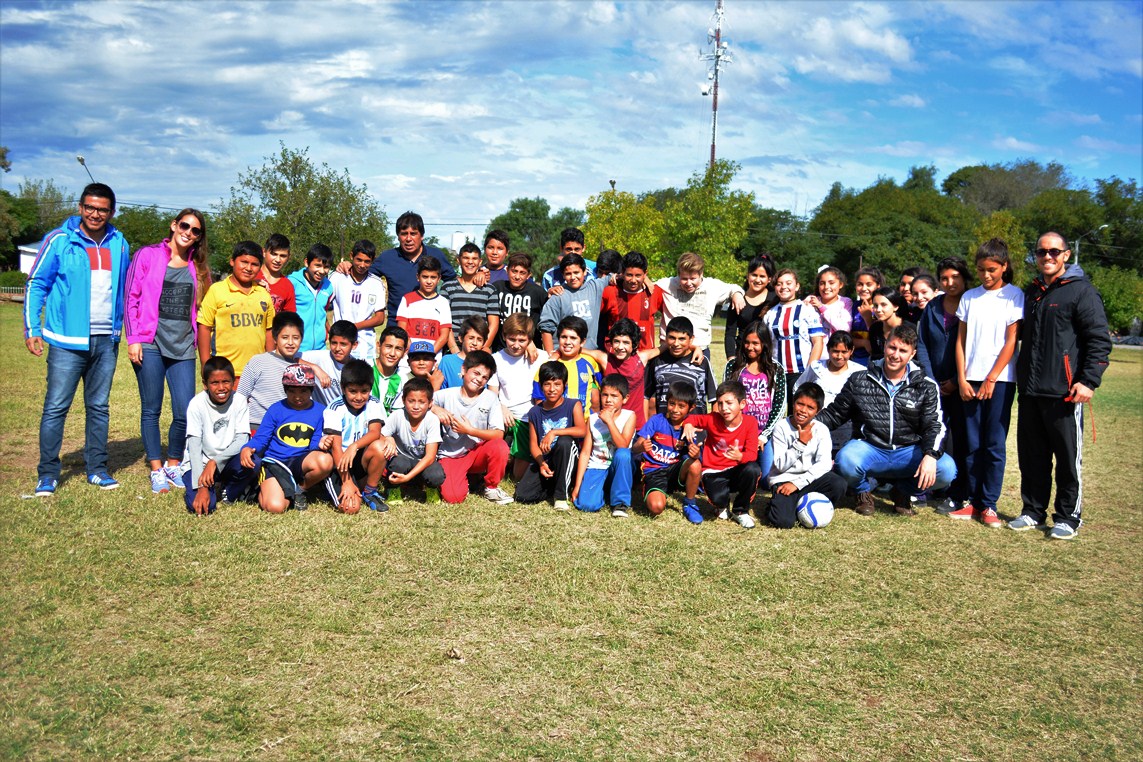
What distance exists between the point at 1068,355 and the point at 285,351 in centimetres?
586

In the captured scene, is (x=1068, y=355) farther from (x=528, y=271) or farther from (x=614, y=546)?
(x=528, y=271)

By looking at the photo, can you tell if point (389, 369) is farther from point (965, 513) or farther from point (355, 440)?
point (965, 513)

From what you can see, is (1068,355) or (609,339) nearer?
(1068,355)

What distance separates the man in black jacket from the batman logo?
4.11 meters

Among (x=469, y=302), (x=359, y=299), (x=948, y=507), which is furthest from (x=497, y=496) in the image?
(x=948, y=507)

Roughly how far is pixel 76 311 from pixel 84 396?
0.63 metres

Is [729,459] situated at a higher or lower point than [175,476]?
higher

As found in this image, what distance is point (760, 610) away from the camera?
441 cm

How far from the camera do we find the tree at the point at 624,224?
3316 cm

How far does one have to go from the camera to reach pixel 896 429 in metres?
6.49

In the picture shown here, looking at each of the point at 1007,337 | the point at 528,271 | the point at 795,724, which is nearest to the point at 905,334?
the point at 1007,337

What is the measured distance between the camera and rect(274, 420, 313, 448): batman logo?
5.99 m

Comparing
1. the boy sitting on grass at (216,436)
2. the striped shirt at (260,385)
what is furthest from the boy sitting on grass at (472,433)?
the boy sitting on grass at (216,436)

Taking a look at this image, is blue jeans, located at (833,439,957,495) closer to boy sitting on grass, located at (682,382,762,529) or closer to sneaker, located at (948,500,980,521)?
sneaker, located at (948,500,980,521)
